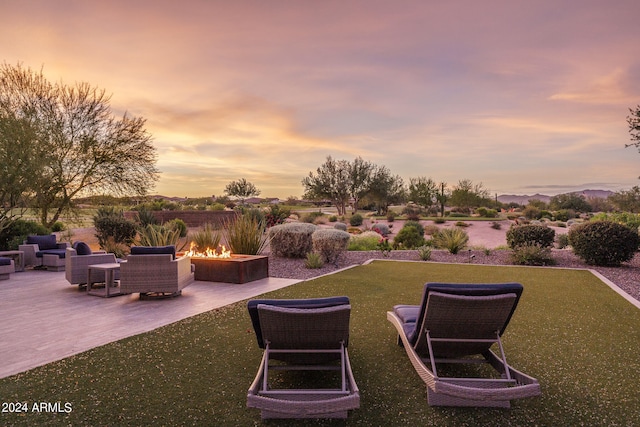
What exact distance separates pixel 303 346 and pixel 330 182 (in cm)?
3538

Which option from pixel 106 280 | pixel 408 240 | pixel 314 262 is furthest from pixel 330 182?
pixel 106 280

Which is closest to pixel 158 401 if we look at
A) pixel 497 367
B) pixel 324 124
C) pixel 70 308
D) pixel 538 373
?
pixel 497 367

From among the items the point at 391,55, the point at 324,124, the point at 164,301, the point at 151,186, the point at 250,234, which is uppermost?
the point at 391,55

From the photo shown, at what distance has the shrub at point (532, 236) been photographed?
10430mm

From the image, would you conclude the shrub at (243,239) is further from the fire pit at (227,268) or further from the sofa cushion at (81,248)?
the sofa cushion at (81,248)

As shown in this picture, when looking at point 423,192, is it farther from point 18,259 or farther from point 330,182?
point 18,259

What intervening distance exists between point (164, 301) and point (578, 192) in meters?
53.1

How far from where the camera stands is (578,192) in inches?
1836

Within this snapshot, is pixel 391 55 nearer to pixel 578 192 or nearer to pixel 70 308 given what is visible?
pixel 70 308

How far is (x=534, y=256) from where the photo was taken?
388 inches

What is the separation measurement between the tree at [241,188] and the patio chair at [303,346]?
48.1 m

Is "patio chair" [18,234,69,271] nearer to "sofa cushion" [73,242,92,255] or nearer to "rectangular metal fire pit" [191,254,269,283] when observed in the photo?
"sofa cushion" [73,242,92,255]

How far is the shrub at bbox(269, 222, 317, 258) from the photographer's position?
1047 cm

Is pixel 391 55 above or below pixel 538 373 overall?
above
